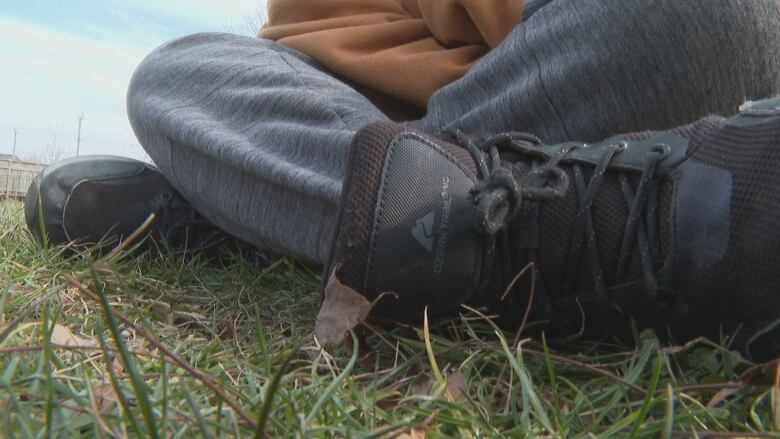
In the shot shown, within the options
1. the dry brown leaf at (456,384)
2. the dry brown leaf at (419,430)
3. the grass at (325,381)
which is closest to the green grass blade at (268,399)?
the grass at (325,381)

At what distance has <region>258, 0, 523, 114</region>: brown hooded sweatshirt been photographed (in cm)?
98

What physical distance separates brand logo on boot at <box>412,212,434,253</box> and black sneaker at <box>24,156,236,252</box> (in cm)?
59

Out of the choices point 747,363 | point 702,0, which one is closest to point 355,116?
point 702,0

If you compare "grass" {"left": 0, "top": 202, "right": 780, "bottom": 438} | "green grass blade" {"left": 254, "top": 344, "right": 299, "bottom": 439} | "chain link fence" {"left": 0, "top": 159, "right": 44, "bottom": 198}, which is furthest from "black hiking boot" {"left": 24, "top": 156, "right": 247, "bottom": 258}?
"chain link fence" {"left": 0, "top": 159, "right": 44, "bottom": 198}

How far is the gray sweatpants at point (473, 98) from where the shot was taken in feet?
2.52

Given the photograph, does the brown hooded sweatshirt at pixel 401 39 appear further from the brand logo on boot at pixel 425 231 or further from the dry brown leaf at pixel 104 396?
the dry brown leaf at pixel 104 396

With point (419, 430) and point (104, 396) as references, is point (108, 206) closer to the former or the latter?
point (104, 396)

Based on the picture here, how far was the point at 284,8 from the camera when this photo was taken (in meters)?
1.23

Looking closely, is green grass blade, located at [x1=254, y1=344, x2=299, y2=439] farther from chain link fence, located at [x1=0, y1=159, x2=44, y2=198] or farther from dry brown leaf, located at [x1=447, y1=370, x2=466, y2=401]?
chain link fence, located at [x1=0, y1=159, x2=44, y2=198]

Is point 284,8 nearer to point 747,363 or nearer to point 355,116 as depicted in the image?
point 355,116

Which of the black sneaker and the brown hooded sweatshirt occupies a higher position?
the brown hooded sweatshirt

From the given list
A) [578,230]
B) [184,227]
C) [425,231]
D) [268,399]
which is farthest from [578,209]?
[184,227]

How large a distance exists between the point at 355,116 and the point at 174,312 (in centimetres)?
33

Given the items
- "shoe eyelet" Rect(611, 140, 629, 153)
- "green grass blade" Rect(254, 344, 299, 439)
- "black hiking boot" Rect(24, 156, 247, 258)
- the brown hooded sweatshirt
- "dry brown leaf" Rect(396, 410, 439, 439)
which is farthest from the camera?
"black hiking boot" Rect(24, 156, 247, 258)
